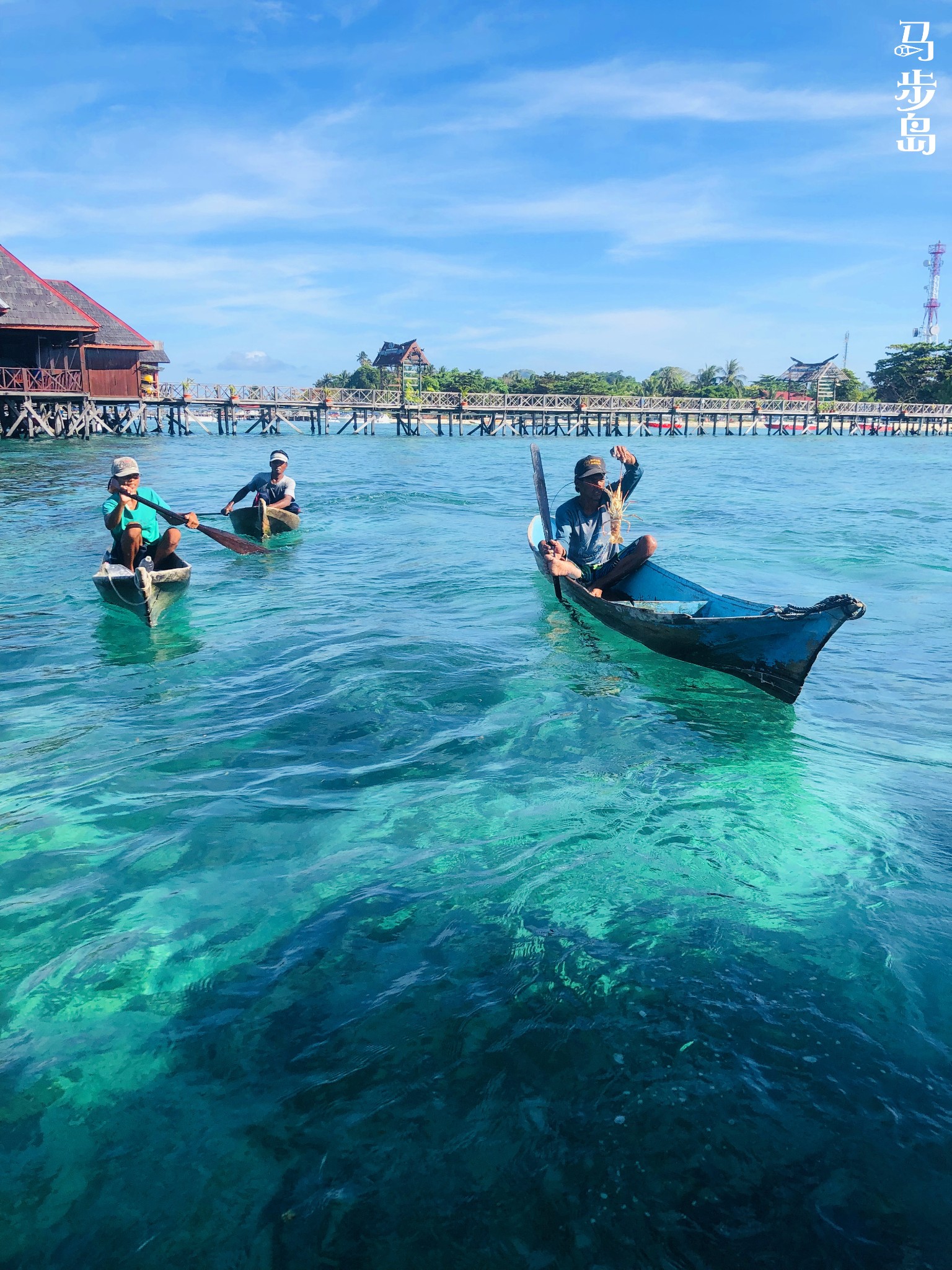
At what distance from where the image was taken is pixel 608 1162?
2.30m

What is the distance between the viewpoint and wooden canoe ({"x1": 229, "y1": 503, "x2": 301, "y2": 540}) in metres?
11.8

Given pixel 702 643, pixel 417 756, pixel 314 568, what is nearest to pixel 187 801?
pixel 417 756

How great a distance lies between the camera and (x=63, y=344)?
30.2 m

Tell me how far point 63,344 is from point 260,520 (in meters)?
24.3

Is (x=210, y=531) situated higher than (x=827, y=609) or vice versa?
(x=210, y=531)

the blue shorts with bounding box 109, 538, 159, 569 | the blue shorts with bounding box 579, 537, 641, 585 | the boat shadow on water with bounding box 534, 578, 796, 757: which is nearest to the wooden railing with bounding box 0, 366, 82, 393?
the blue shorts with bounding box 109, 538, 159, 569

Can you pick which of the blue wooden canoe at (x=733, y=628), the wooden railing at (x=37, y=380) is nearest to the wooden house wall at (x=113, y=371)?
the wooden railing at (x=37, y=380)

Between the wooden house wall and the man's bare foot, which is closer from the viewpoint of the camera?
the man's bare foot

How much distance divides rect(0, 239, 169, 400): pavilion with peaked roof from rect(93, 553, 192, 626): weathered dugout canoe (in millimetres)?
23185

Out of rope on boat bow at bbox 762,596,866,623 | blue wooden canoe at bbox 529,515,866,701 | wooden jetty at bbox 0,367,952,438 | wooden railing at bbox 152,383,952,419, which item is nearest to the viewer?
rope on boat bow at bbox 762,596,866,623

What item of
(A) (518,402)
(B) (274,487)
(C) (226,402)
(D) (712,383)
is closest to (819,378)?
(D) (712,383)

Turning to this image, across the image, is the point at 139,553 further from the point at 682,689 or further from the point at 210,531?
the point at 682,689

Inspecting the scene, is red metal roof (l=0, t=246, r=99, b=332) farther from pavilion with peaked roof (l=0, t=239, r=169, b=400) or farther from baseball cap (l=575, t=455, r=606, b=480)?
baseball cap (l=575, t=455, r=606, b=480)

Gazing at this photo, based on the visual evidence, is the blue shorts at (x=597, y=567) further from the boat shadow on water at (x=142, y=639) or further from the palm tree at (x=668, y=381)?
the palm tree at (x=668, y=381)
